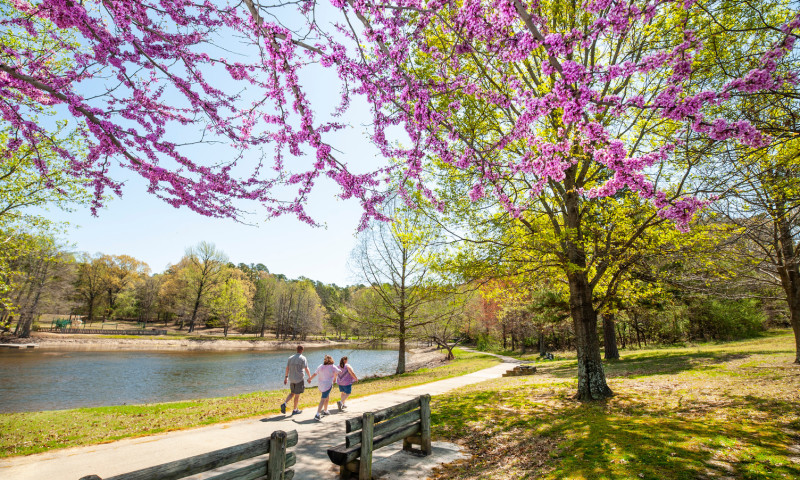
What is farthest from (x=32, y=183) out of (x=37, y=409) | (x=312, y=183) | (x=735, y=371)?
(x=735, y=371)

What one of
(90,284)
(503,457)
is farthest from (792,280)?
(90,284)

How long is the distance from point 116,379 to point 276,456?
22.2m

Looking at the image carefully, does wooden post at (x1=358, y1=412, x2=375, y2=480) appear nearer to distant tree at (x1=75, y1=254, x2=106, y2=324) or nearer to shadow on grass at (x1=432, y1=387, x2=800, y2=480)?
shadow on grass at (x1=432, y1=387, x2=800, y2=480)

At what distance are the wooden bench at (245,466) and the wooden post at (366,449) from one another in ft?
3.71

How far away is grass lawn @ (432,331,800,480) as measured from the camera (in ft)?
16.3

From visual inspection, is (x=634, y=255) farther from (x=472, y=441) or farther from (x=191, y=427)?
(x=191, y=427)

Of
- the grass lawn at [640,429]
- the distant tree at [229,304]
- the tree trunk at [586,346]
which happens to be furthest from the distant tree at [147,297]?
the tree trunk at [586,346]

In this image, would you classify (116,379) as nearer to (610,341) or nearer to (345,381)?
(345,381)

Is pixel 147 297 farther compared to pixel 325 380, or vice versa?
pixel 147 297

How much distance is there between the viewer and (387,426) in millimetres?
5762

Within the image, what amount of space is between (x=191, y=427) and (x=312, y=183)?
23.1 ft

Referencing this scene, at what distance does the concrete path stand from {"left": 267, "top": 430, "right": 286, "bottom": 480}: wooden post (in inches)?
51.6

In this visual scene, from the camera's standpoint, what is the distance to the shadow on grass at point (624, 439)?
16.0 feet

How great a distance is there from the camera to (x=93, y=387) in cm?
1744
